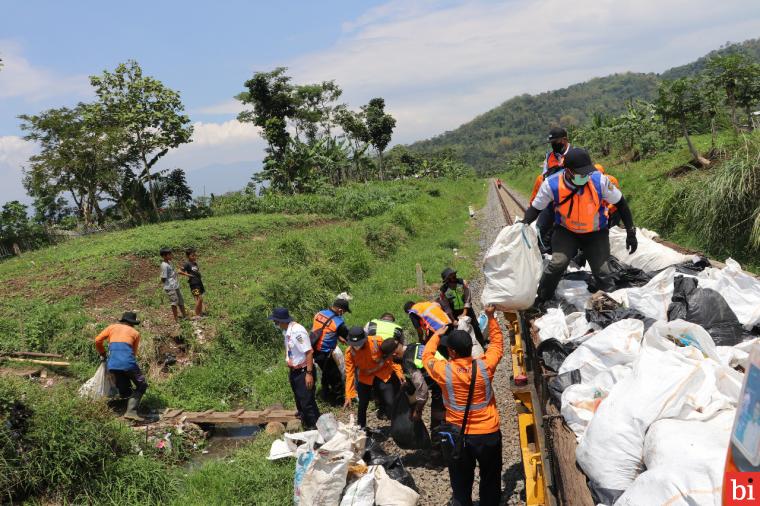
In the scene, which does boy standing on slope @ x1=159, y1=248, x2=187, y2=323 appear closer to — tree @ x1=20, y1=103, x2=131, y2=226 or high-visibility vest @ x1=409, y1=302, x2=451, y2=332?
high-visibility vest @ x1=409, y1=302, x2=451, y2=332

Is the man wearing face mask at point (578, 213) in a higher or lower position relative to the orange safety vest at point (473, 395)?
higher

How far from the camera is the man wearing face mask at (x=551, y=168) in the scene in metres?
5.24

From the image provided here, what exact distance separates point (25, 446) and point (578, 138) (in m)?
34.0

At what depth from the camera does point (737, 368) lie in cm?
299

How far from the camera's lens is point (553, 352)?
3.93m

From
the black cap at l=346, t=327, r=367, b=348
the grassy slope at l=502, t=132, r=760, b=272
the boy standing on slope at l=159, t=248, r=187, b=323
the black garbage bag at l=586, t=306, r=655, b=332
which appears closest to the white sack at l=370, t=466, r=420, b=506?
the black cap at l=346, t=327, r=367, b=348

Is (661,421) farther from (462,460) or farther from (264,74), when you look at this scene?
(264,74)

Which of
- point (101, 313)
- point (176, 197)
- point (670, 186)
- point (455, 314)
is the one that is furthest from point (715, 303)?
point (176, 197)

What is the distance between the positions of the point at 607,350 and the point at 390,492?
200 centimetres

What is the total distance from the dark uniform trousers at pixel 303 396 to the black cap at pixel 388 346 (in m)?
1.11

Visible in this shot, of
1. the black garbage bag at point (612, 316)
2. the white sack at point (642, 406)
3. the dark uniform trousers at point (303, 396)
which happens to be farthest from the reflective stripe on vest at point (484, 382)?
the dark uniform trousers at point (303, 396)

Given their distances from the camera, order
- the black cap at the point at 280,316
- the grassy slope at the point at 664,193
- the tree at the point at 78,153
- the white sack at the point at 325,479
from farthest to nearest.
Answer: the tree at the point at 78,153 < the grassy slope at the point at 664,193 < the black cap at the point at 280,316 < the white sack at the point at 325,479

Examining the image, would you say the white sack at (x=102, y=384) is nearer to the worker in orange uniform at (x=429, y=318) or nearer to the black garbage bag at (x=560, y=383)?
the worker in orange uniform at (x=429, y=318)

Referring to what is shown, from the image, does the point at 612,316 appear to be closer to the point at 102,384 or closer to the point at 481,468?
the point at 481,468
